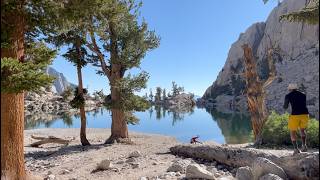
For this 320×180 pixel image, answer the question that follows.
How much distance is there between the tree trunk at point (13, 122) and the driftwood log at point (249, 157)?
704cm

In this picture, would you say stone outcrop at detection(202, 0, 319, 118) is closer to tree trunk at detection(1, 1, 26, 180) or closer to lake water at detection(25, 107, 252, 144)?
lake water at detection(25, 107, 252, 144)

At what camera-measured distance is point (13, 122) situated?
34.6 feet

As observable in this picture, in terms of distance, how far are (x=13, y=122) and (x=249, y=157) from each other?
7.62 metres

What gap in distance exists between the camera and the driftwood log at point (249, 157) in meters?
8.91

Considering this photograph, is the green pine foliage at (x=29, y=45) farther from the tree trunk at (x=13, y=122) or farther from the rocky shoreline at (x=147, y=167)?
the rocky shoreline at (x=147, y=167)

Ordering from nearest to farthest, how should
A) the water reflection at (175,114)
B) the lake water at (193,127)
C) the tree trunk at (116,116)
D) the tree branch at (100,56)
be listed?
the tree branch at (100,56), the tree trunk at (116,116), the lake water at (193,127), the water reflection at (175,114)

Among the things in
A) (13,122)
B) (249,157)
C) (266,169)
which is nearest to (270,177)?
(266,169)

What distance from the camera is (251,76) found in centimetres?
2352

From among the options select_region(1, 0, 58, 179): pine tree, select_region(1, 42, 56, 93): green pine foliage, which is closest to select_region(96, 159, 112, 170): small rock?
select_region(1, 0, 58, 179): pine tree

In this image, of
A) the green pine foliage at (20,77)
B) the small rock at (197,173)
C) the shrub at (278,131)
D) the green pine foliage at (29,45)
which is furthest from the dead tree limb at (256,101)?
the green pine foliage at (20,77)

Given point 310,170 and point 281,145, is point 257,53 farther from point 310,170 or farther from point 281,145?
point 310,170

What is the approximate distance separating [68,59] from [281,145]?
14.5 metres

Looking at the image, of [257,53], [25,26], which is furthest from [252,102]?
[257,53]

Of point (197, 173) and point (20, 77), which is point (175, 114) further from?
point (20, 77)
